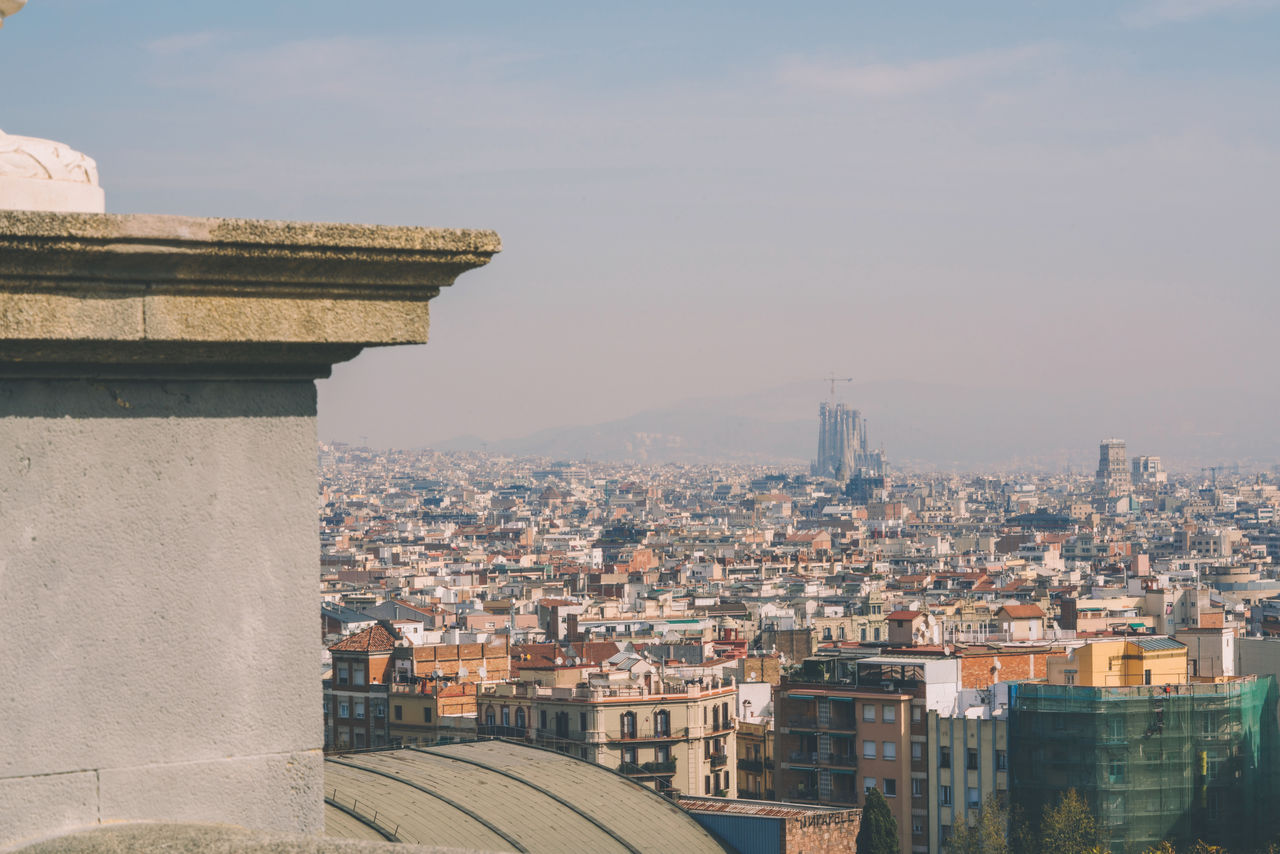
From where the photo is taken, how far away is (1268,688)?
42.2 m

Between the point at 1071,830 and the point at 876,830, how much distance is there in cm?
404

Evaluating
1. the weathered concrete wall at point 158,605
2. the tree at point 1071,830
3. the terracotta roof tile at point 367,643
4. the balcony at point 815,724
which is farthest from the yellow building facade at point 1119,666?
the weathered concrete wall at point 158,605

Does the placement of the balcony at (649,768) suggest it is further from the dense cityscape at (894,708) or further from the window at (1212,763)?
the window at (1212,763)

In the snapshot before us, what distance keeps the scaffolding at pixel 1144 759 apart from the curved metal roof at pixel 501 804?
49.8 feet

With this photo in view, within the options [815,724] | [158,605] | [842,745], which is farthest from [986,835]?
[158,605]

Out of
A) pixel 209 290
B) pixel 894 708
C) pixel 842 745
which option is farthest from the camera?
pixel 842 745

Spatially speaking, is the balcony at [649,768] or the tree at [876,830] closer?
the tree at [876,830]

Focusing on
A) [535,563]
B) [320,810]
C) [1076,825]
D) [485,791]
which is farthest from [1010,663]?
[535,563]

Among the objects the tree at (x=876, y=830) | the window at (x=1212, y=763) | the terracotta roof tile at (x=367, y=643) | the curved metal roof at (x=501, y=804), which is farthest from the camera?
the terracotta roof tile at (x=367, y=643)

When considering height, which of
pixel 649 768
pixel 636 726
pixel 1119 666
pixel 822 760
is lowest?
pixel 649 768

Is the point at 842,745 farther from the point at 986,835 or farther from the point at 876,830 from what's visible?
the point at 876,830

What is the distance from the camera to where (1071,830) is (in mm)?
37000

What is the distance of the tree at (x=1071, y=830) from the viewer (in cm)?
3678

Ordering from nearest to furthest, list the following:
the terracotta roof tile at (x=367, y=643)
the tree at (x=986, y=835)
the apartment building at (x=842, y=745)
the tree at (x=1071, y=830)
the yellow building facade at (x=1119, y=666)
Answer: the tree at (x=1071, y=830) < the tree at (x=986, y=835) < the apartment building at (x=842, y=745) < the yellow building facade at (x=1119, y=666) < the terracotta roof tile at (x=367, y=643)
